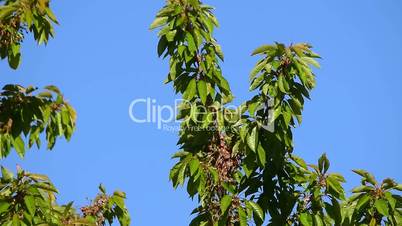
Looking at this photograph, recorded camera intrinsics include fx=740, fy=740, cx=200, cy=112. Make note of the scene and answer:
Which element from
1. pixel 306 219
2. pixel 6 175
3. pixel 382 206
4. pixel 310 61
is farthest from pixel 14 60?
pixel 382 206

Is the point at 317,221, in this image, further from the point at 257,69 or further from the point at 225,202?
the point at 257,69

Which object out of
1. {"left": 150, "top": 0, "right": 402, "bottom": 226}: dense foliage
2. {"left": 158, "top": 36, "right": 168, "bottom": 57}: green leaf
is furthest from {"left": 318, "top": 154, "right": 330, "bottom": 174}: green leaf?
{"left": 158, "top": 36, "right": 168, "bottom": 57}: green leaf

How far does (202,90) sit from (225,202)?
1129mm

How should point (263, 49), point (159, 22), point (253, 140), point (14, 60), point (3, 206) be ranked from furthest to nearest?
point (159, 22)
point (263, 49)
point (253, 140)
point (14, 60)
point (3, 206)

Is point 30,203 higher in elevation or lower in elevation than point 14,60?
lower

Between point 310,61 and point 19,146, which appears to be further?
point 310,61

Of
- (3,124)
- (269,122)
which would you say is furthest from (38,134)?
(269,122)

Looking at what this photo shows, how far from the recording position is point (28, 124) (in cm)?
514

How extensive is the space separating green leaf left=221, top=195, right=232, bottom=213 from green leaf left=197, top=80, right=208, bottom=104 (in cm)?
96

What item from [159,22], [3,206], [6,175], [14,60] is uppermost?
[159,22]

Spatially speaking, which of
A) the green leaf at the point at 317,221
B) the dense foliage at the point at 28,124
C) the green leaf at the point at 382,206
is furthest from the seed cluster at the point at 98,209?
the green leaf at the point at 382,206

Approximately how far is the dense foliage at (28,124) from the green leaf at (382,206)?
2.11 m

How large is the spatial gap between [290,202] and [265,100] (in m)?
0.84

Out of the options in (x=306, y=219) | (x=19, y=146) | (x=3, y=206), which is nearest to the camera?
(x=3, y=206)
